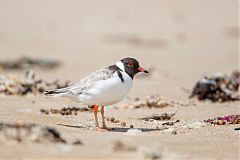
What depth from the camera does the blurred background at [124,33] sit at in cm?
2046

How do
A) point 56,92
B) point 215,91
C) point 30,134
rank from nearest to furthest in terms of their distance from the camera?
point 30,134, point 56,92, point 215,91

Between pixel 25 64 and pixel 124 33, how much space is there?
919cm

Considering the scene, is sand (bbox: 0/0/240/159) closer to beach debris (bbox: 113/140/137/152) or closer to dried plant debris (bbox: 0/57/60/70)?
beach debris (bbox: 113/140/137/152)

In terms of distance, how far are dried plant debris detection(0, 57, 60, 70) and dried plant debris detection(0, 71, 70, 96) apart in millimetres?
5123

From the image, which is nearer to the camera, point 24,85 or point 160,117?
point 160,117

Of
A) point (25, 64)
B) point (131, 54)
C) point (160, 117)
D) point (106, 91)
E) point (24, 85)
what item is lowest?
point (160, 117)

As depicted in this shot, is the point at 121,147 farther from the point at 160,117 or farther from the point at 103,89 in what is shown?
the point at 160,117

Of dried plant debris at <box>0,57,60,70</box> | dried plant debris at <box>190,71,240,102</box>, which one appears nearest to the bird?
dried plant debris at <box>190,71,240,102</box>

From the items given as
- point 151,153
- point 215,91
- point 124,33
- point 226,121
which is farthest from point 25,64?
point 151,153

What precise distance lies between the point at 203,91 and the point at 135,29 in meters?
15.5

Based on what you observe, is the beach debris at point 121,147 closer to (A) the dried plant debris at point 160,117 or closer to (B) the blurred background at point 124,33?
(A) the dried plant debris at point 160,117

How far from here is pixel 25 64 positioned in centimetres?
1719

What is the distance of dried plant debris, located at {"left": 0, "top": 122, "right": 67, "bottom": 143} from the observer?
5.97 m

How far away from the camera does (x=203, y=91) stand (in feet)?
36.7
